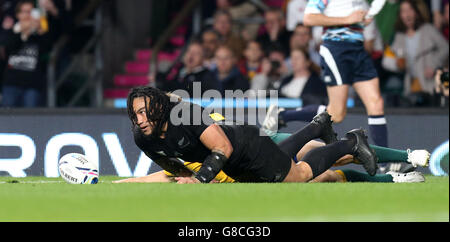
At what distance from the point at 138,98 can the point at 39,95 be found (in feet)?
20.1

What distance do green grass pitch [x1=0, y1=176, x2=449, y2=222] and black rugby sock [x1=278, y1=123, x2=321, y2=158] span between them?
0.65 m

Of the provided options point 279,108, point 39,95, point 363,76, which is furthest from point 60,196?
point 39,95

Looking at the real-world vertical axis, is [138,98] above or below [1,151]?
above

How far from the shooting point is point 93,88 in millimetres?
15078

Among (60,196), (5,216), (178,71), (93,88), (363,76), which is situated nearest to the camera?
(5,216)

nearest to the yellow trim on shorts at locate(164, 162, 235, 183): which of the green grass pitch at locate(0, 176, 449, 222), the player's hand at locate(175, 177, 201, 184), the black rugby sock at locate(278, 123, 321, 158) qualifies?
the player's hand at locate(175, 177, 201, 184)

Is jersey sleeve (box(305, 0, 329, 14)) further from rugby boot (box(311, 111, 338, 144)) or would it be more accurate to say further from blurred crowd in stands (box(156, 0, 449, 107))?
blurred crowd in stands (box(156, 0, 449, 107))

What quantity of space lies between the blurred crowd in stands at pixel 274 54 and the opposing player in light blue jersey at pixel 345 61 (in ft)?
7.29

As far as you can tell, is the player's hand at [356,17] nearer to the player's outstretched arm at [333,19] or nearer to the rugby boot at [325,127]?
the player's outstretched arm at [333,19]

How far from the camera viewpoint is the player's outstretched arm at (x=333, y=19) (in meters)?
9.49

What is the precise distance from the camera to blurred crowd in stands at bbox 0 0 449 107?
1265cm

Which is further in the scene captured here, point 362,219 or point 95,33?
point 95,33

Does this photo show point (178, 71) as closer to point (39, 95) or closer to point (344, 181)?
point (39, 95)

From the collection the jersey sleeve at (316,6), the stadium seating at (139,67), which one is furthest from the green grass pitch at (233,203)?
the stadium seating at (139,67)
